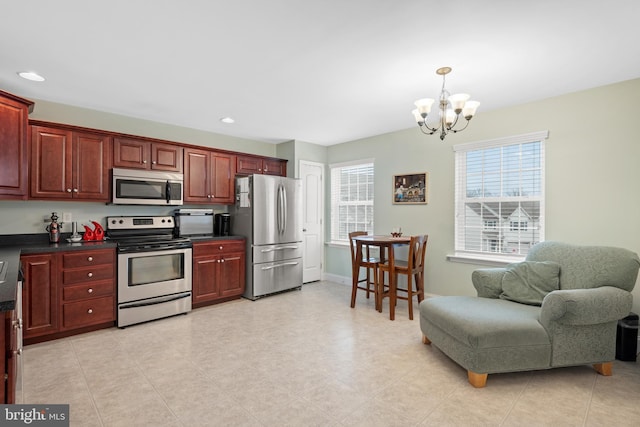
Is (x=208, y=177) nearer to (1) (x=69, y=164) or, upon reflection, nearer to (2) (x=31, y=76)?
(1) (x=69, y=164)

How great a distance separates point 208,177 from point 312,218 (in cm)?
191

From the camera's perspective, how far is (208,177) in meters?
4.45

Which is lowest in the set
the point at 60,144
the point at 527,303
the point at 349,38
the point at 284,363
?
the point at 284,363

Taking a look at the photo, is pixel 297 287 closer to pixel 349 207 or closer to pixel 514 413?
pixel 349 207

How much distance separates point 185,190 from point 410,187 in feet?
10.4

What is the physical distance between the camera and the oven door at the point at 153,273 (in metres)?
3.41

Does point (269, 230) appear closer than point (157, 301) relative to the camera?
No

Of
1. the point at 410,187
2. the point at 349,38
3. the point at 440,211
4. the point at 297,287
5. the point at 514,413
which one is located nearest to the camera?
the point at 514,413

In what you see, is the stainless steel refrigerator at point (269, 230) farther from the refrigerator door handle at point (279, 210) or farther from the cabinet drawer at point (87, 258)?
the cabinet drawer at point (87, 258)

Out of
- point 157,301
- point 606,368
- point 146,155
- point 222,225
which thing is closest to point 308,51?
point 146,155

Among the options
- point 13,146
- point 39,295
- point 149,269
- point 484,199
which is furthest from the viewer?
point 484,199

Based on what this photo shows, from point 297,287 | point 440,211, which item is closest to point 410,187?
point 440,211

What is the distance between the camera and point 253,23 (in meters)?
2.05

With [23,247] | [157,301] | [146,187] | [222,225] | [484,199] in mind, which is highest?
[146,187]
